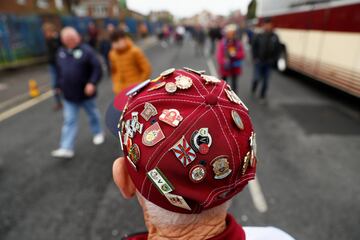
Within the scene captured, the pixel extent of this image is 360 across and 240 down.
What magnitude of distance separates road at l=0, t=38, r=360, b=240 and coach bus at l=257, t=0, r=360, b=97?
1.25m

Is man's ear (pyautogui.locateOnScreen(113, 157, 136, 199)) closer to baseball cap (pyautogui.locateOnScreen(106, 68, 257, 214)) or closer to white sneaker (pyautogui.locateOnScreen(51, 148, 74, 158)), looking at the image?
baseball cap (pyautogui.locateOnScreen(106, 68, 257, 214))

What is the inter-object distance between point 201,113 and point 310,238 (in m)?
2.65

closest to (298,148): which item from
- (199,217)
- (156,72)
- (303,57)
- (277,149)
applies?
(277,149)

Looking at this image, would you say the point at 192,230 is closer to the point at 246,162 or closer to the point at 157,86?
the point at 246,162

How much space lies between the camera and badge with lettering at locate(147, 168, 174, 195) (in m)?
0.83

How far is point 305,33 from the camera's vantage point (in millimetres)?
9227

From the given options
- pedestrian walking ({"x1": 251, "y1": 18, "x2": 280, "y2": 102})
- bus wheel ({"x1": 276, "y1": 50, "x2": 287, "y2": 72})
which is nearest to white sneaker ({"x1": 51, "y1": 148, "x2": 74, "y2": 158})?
pedestrian walking ({"x1": 251, "y1": 18, "x2": 280, "y2": 102})

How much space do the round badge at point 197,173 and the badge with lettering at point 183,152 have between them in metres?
0.03

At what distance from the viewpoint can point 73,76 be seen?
172 inches

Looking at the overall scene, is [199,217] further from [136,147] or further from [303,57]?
[303,57]

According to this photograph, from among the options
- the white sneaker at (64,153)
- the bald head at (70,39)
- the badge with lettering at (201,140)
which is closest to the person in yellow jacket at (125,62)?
the bald head at (70,39)

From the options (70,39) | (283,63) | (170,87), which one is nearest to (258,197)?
(170,87)

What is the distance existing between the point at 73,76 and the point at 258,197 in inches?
127

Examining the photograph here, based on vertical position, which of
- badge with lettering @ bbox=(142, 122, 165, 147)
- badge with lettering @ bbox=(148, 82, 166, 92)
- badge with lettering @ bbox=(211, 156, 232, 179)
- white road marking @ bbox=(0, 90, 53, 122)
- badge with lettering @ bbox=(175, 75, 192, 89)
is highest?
badge with lettering @ bbox=(175, 75, 192, 89)
